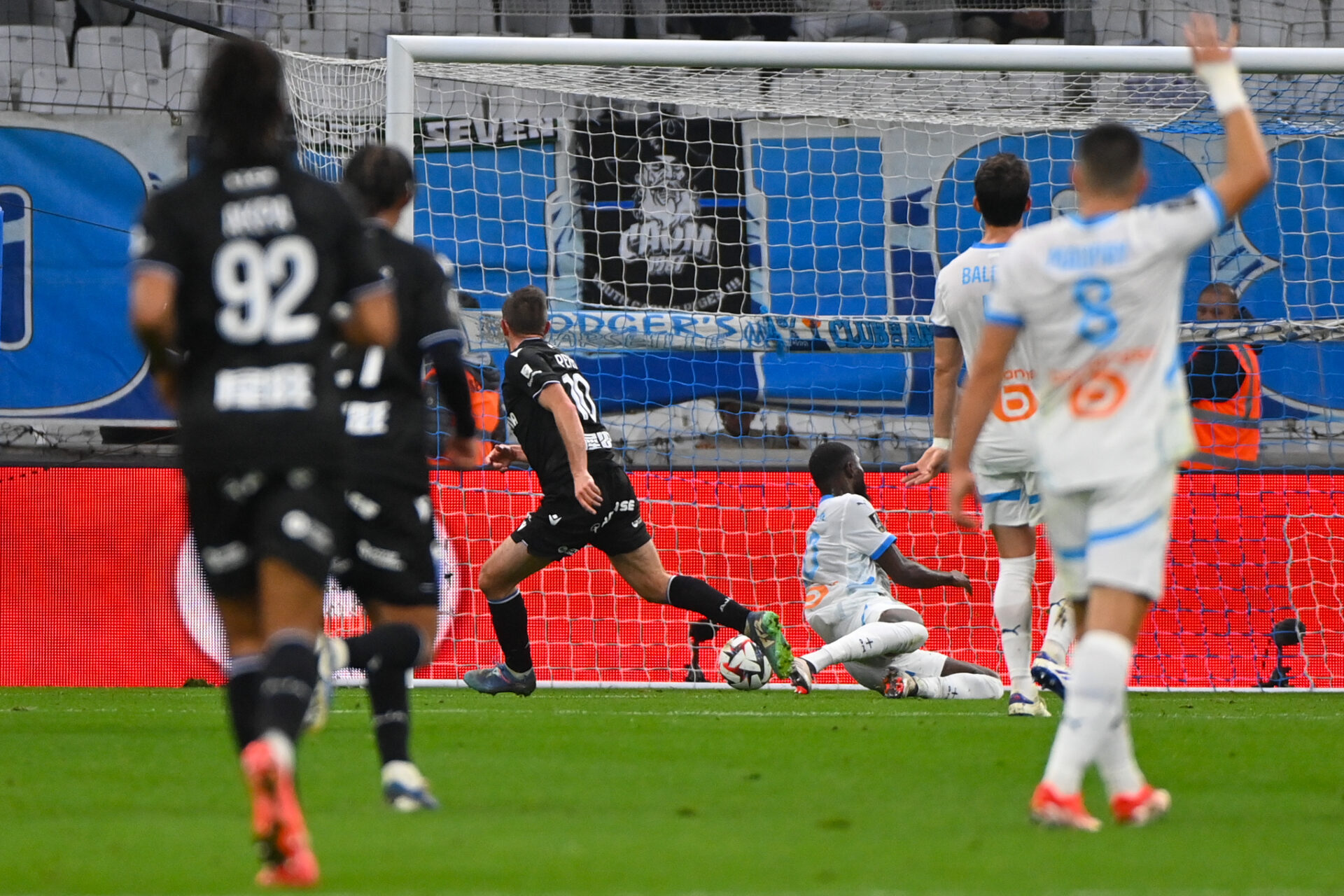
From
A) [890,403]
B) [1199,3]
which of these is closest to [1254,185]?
[890,403]

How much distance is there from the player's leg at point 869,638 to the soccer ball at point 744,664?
6.5 inches

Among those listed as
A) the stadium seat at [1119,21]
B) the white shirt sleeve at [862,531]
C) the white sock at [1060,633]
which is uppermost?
the stadium seat at [1119,21]

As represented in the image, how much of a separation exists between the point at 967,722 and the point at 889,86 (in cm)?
443

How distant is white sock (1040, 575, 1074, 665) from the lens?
6.26 m

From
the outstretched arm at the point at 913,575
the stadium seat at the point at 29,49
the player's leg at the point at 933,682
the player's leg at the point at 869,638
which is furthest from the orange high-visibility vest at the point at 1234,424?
the stadium seat at the point at 29,49

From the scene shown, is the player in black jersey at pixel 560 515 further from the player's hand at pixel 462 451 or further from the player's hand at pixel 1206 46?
the player's hand at pixel 1206 46

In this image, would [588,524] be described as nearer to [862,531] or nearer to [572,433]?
[572,433]

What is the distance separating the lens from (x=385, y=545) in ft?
14.1

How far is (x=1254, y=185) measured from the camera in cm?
375

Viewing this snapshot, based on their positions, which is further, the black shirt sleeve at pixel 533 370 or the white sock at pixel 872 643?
the black shirt sleeve at pixel 533 370

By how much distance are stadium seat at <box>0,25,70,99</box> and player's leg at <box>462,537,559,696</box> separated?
6.73 metres

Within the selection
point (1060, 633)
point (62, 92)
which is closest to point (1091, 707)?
point (1060, 633)

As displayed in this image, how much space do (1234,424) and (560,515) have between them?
4.78 meters

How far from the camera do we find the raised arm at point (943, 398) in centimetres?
656
